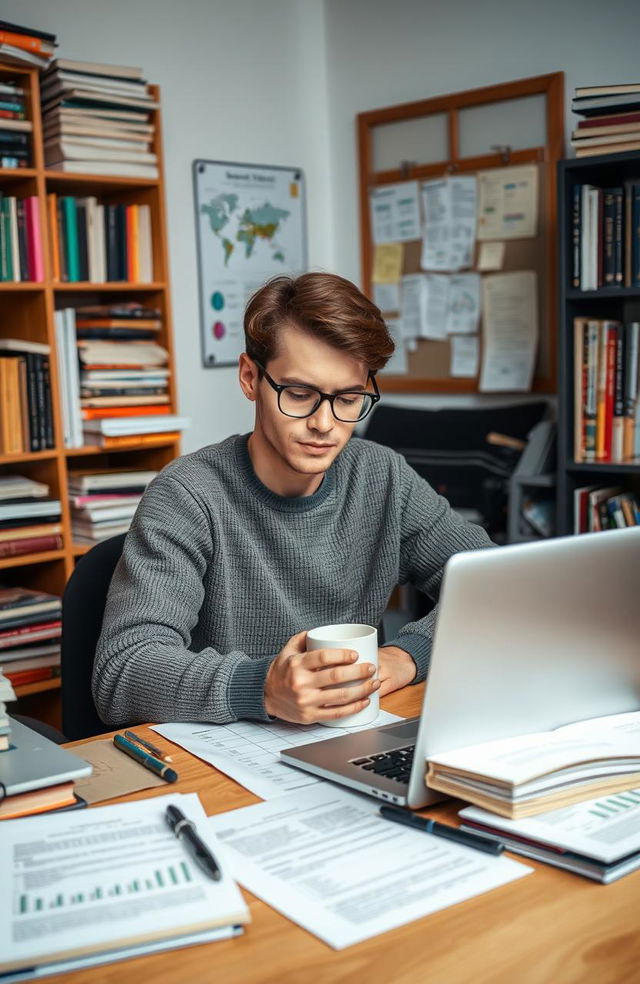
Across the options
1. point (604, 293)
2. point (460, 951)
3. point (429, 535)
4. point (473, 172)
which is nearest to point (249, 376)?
point (429, 535)

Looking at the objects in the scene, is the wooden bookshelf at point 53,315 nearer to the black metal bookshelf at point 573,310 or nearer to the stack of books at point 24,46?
the stack of books at point 24,46

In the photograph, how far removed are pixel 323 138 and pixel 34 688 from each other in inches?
92.2

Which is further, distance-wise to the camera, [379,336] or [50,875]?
[379,336]

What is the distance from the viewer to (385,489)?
5.79 feet

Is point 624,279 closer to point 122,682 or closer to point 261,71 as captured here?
point 261,71

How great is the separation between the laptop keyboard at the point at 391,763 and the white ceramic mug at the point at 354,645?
0.37 ft

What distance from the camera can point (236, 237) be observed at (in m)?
3.71

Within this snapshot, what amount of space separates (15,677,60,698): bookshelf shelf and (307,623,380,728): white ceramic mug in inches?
68.8

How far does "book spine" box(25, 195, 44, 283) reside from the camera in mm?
2809

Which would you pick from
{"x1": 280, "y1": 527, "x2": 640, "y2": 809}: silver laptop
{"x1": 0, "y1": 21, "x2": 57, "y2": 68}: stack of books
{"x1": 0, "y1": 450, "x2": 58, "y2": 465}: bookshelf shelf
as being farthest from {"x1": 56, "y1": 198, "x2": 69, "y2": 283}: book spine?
{"x1": 280, "y1": 527, "x2": 640, "y2": 809}: silver laptop

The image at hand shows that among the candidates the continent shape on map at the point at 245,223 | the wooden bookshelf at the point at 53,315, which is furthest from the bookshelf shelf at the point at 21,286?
the continent shape on map at the point at 245,223

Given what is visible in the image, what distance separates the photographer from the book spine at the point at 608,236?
9.36 feet

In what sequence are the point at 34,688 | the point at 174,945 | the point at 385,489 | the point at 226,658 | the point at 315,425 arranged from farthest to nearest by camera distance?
the point at 34,688
the point at 385,489
the point at 315,425
the point at 226,658
the point at 174,945

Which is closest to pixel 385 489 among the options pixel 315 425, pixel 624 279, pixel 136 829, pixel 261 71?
pixel 315 425
